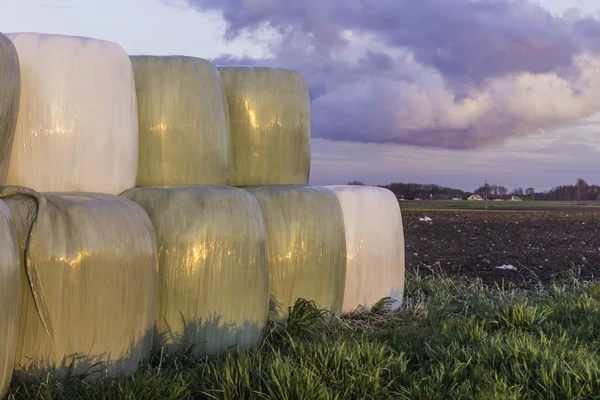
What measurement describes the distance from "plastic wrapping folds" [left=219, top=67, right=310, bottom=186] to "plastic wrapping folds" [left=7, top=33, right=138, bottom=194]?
95 centimetres

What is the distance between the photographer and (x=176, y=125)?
12.1ft

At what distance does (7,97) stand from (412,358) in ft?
8.04

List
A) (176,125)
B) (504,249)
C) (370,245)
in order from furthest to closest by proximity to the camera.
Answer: (504,249)
(370,245)
(176,125)

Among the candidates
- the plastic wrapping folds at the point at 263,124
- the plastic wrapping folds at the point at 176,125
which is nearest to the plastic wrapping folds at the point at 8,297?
the plastic wrapping folds at the point at 176,125

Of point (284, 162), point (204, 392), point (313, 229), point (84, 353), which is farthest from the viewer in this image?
point (284, 162)

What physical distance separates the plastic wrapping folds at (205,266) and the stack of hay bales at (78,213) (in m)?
0.19

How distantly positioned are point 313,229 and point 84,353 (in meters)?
1.73

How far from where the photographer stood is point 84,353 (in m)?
2.80

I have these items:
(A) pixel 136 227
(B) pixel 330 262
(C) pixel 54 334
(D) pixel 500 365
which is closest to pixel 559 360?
(D) pixel 500 365

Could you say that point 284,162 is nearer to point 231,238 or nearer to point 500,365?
point 231,238

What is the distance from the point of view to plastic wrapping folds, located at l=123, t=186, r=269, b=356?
10.7 ft

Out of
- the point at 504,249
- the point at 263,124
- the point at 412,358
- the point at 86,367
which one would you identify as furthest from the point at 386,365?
the point at 504,249

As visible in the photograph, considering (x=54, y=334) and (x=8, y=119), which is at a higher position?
(x=8, y=119)

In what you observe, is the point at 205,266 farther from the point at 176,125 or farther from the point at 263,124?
the point at 263,124
